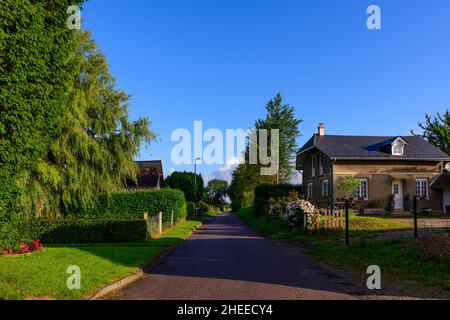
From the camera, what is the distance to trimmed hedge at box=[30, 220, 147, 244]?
23188mm

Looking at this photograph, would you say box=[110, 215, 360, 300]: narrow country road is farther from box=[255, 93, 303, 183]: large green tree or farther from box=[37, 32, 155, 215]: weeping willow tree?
box=[255, 93, 303, 183]: large green tree

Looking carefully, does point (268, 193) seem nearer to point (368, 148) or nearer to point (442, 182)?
point (368, 148)

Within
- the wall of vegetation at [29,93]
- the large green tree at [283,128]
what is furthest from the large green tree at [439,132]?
the wall of vegetation at [29,93]

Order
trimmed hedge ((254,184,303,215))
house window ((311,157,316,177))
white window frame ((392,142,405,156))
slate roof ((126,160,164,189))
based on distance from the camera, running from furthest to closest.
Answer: slate roof ((126,160,164,189)) → house window ((311,157,316,177)) → trimmed hedge ((254,184,303,215)) → white window frame ((392,142,405,156))

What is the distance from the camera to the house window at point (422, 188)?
120 feet

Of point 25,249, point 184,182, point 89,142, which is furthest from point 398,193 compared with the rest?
point 184,182

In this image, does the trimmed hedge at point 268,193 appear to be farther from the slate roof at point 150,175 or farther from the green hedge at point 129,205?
the slate roof at point 150,175

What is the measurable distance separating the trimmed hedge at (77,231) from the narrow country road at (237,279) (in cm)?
784

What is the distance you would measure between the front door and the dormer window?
2.38 meters

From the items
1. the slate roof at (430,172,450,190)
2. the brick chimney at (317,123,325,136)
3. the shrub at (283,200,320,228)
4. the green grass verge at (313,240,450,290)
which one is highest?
the brick chimney at (317,123,325,136)

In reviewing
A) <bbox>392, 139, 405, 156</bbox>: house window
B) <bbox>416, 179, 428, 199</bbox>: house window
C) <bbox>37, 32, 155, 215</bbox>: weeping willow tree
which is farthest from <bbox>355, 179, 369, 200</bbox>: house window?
<bbox>37, 32, 155, 215</bbox>: weeping willow tree
